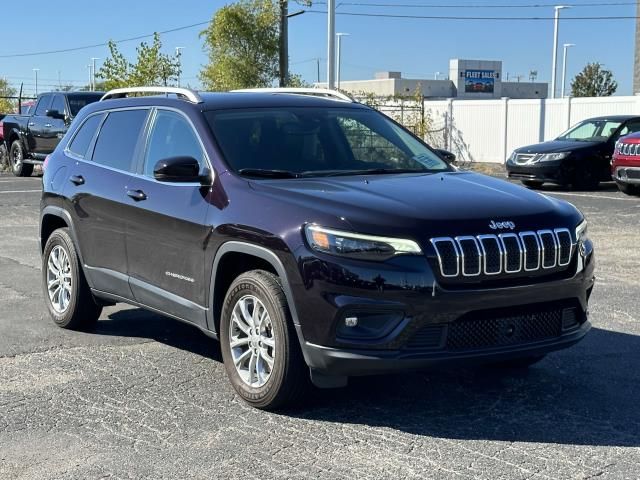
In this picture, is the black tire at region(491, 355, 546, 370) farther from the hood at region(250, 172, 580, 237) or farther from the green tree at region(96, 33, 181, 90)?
the green tree at region(96, 33, 181, 90)

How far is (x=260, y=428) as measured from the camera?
4.62 m

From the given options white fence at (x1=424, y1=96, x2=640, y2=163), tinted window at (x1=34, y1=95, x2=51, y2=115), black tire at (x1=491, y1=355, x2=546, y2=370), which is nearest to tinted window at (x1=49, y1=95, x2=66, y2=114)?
tinted window at (x1=34, y1=95, x2=51, y2=115)

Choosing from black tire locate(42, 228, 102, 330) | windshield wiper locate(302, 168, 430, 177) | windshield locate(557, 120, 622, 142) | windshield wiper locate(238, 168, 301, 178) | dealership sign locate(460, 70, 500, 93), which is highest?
dealership sign locate(460, 70, 500, 93)

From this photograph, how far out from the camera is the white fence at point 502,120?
1003 inches

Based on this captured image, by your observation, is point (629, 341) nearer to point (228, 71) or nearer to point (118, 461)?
point (118, 461)

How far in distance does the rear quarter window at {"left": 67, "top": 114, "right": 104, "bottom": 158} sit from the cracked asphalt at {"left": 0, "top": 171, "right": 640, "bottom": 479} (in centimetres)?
139

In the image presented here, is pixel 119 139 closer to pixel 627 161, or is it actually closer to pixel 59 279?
pixel 59 279

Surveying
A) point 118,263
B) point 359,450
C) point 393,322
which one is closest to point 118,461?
point 359,450

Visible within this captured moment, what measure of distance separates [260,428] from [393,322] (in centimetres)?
91

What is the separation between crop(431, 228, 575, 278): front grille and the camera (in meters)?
4.39

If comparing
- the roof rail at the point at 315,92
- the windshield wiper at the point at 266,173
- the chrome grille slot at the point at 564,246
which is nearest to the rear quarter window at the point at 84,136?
the roof rail at the point at 315,92

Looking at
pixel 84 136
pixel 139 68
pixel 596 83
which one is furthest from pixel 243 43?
pixel 596 83

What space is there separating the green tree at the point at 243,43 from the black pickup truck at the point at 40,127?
1064 centimetres

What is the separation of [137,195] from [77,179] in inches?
39.8
